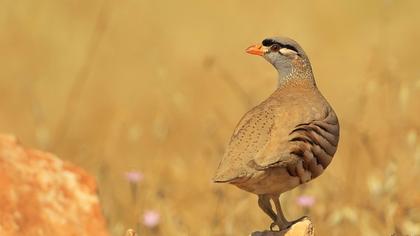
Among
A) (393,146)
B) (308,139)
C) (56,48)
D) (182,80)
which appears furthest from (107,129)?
(308,139)

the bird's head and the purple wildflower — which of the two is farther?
the purple wildflower

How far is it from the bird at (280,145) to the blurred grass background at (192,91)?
166cm

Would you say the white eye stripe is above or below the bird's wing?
above

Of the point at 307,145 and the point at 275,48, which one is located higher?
the point at 275,48

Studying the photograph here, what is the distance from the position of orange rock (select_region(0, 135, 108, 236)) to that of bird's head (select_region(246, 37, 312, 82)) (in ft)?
4.34

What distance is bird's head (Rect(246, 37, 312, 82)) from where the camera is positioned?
6055mm

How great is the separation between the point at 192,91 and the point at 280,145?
8.09 m

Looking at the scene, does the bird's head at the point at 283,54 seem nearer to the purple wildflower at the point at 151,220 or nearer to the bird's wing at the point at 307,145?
the bird's wing at the point at 307,145

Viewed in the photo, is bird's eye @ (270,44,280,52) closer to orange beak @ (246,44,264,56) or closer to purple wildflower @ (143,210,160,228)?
orange beak @ (246,44,264,56)

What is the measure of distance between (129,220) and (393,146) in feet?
6.68

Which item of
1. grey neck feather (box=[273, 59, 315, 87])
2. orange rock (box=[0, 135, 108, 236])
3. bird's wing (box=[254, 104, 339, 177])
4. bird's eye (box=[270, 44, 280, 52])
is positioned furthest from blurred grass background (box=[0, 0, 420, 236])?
bird's wing (box=[254, 104, 339, 177])

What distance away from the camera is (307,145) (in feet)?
18.4

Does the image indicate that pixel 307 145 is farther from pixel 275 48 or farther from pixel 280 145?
pixel 275 48

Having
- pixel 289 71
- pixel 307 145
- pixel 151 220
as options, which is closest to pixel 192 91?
pixel 151 220
